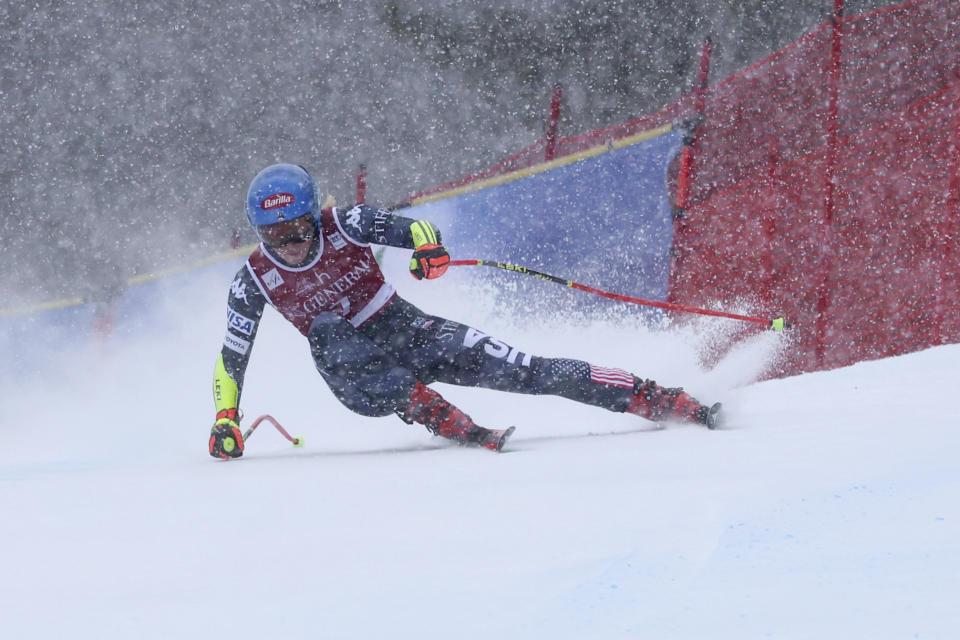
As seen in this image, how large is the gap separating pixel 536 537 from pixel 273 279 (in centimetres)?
231

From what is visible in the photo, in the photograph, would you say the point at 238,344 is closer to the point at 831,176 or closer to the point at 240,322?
the point at 240,322

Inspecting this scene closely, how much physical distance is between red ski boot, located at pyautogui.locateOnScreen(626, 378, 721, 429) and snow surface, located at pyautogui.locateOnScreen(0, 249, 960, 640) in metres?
0.08

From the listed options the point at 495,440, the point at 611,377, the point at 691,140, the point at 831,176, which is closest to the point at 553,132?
the point at 691,140

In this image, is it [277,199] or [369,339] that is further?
[369,339]

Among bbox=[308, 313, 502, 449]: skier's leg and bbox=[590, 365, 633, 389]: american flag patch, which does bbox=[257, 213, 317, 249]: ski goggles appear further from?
bbox=[590, 365, 633, 389]: american flag patch

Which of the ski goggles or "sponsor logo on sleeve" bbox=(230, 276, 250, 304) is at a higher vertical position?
the ski goggles

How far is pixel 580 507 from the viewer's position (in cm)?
217

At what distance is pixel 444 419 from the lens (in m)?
3.54

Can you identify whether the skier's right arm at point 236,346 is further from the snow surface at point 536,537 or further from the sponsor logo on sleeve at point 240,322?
the snow surface at point 536,537

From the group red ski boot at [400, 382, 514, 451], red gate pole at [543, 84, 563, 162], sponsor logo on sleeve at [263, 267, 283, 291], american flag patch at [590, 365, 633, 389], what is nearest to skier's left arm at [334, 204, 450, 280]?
sponsor logo on sleeve at [263, 267, 283, 291]

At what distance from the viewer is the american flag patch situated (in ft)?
12.2

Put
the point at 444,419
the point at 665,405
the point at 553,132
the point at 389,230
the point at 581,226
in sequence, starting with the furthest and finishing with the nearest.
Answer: the point at 553,132 → the point at 581,226 → the point at 389,230 → the point at 665,405 → the point at 444,419

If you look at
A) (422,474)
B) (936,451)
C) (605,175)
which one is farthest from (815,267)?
(422,474)

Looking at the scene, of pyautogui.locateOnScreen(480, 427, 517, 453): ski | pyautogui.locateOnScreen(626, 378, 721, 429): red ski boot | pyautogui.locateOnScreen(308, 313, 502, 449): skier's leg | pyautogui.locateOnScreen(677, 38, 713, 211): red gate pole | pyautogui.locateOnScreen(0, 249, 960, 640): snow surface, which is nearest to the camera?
pyautogui.locateOnScreen(0, 249, 960, 640): snow surface
